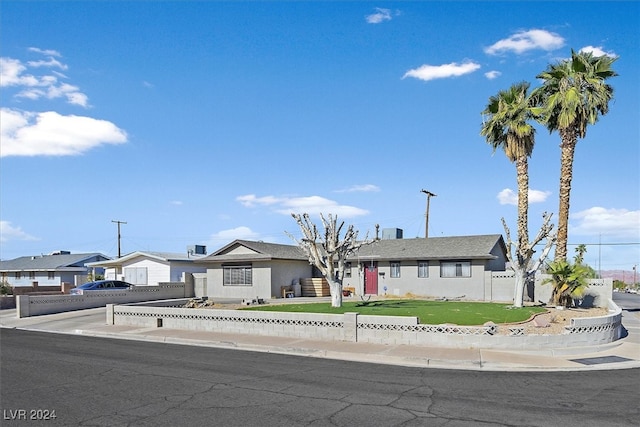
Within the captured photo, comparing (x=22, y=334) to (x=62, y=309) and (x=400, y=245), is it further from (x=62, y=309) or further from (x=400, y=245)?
(x=400, y=245)

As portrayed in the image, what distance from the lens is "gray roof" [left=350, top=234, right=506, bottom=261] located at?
35.8 m

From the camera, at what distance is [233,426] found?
8391mm

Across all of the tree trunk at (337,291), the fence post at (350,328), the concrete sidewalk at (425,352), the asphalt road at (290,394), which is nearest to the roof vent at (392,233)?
the tree trunk at (337,291)

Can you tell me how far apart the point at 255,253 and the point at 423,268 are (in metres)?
12.0

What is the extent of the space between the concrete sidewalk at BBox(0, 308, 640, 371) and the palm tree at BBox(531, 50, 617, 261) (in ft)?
32.9

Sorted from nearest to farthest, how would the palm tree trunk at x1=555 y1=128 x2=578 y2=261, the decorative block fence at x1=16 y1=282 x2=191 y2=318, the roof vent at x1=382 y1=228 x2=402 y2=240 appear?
the decorative block fence at x1=16 y1=282 x2=191 y2=318, the palm tree trunk at x1=555 y1=128 x2=578 y2=261, the roof vent at x1=382 y1=228 x2=402 y2=240

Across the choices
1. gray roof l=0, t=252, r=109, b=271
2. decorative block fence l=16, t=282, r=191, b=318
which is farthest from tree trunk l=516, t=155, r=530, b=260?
gray roof l=0, t=252, r=109, b=271

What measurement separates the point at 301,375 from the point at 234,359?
325 centimetres

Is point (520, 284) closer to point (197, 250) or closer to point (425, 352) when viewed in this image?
point (425, 352)

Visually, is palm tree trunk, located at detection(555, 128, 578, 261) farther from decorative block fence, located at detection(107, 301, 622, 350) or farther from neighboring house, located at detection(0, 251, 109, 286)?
neighboring house, located at detection(0, 251, 109, 286)

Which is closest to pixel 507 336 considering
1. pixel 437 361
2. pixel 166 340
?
pixel 437 361

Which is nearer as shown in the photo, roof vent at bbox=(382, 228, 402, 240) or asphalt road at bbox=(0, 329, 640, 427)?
asphalt road at bbox=(0, 329, 640, 427)

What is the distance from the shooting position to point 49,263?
59375 millimetres

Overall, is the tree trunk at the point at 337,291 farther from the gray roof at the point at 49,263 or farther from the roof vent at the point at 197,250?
the gray roof at the point at 49,263
